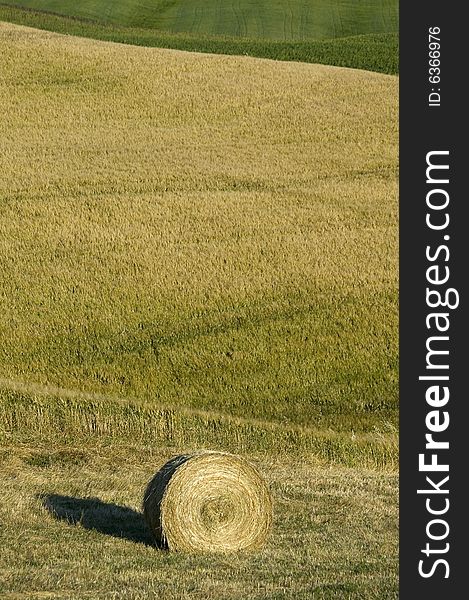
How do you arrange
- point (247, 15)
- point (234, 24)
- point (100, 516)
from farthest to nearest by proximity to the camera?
point (247, 15)
point (234, 24)
point (100, 516)

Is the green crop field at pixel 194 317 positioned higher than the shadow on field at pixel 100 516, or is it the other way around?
the green crop field at pixel 194 317

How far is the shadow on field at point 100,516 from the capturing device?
11634mm

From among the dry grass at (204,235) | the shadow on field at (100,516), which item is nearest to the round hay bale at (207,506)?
the shadow on field at (100,516)

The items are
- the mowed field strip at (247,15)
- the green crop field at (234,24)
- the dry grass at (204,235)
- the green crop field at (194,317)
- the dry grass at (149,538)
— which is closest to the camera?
the dry grass at (149,538)

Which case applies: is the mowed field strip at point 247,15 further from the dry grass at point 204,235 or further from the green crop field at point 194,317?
the green crop field at point 194,317

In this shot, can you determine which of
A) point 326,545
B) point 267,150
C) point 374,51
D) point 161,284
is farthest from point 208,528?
point 374,51

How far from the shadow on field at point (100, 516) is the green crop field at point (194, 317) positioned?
4 centimetres

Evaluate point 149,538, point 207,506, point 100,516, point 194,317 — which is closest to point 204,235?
point 194,317

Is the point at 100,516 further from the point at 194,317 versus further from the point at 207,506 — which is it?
the point at 194,317

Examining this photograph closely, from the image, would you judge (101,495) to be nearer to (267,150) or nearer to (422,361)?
(422,361)

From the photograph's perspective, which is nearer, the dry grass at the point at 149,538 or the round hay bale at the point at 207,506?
the dry grass at the point at 149,538

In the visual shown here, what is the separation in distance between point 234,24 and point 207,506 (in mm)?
49129

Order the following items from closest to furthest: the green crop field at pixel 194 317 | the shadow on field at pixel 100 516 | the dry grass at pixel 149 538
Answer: the dry grass at pixel 149 538 → the green crop field at pixel 194 317 → the shadow on field at pixel 100 516

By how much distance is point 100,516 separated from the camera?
40.3 feet
